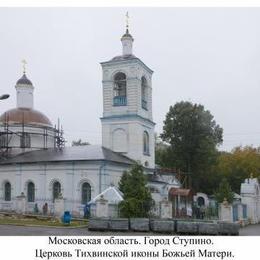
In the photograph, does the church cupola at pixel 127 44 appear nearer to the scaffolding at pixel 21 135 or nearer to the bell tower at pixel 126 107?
the bell tower at pixel 126 107

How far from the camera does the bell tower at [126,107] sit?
39375 millimetres

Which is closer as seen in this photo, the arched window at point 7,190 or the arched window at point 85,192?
the arched window at point 85,192

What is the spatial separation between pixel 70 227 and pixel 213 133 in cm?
3006

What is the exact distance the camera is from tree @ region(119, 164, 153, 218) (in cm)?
2719

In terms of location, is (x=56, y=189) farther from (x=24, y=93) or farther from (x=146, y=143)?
(x=24, y=93)

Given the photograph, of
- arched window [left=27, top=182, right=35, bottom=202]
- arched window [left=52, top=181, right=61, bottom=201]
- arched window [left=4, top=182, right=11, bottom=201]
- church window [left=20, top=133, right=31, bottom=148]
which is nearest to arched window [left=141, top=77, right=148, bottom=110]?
arched window [left=52, top=181, right=61, bottom=201]

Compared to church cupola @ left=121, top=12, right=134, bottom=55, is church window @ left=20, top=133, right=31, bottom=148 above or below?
below

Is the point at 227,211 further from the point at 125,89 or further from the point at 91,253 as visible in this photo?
the point at 91,253

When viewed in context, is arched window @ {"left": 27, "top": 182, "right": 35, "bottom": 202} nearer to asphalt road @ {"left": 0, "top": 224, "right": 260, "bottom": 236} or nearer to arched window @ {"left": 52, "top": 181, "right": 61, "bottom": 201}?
arched window @ {"left": 52, "top": 181, "right": 61, "bottom": 201}

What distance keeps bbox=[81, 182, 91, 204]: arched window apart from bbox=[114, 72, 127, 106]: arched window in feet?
25.1

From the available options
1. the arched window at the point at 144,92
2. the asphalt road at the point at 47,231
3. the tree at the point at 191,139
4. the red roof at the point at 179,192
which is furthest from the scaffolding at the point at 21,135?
the asphalt road at the point at 47,231

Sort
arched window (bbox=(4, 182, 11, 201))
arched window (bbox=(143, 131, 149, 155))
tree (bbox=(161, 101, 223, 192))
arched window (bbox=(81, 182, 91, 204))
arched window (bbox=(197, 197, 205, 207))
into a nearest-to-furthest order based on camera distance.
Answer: arched window (bbox=(81, 182, 91, 204)) → arched window (bbox=(4, 182, 11, 201)) → arched window (bbox=(143, 131, 149, 155)) → arched window (bbox=(197, 197, 205, 207)) → tree (bbox=(161, 101, 223, 192))

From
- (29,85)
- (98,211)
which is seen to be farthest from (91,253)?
(29,85)

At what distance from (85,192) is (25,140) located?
10.4m
